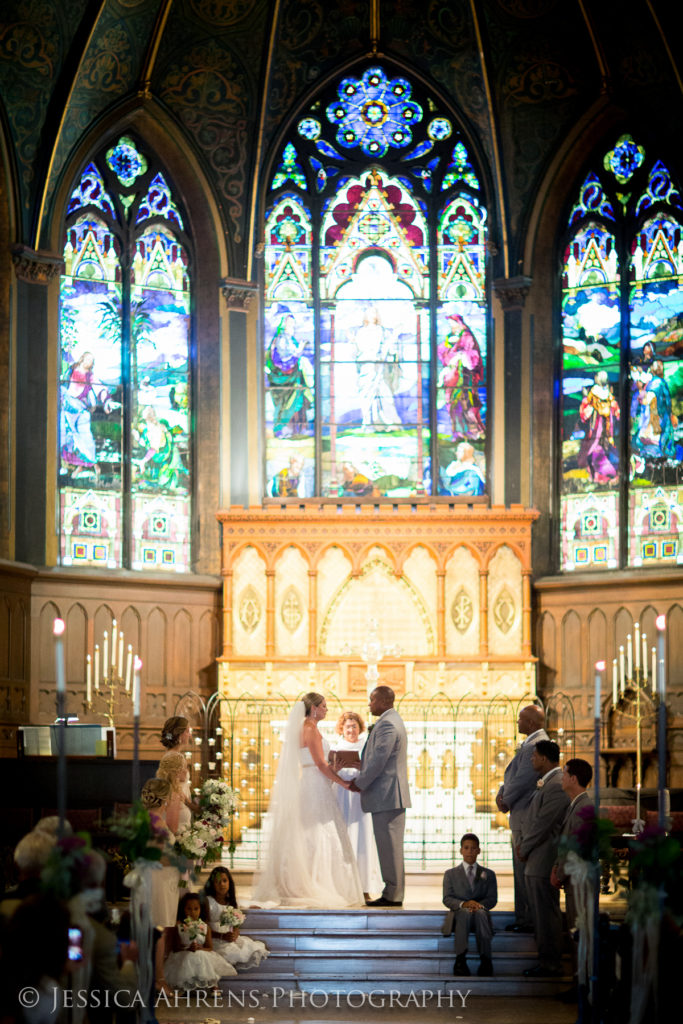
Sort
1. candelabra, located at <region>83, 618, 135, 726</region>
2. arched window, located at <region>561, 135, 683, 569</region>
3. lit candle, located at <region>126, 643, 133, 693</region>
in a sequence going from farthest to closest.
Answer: arched window, located at <region>561, 135, 683, 569</region>
lit candle, located at <region>126, 643, 133, 693</region>
candelabra, located at <region>83, 618, 135, 726</region>

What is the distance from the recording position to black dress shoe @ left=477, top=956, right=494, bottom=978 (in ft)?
31.0

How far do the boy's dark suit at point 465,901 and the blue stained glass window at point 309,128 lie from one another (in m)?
10.6

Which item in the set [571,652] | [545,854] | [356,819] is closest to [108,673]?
[571,652]

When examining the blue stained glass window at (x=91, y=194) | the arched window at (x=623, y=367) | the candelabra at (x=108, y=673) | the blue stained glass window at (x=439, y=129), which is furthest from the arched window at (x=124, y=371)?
the arched window at (x=623, y=367)

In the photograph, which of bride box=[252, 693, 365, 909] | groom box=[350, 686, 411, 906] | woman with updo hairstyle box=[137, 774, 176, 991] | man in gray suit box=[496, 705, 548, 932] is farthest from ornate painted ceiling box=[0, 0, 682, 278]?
woman with updo hairstyle box=[137, 774, 176, 991]

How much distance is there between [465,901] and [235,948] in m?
1.45

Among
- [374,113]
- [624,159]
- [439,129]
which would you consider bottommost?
[624,159]

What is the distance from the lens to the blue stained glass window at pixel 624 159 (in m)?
17.1

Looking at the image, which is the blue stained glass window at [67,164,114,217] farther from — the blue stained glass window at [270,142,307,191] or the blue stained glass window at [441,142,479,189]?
the blue stained glass window at [441,142,479,189]

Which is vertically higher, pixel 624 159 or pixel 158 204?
pixel 624 159

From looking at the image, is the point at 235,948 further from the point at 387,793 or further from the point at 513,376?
the point at 513,376

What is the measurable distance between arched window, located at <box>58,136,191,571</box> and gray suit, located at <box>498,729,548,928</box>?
7200 mm

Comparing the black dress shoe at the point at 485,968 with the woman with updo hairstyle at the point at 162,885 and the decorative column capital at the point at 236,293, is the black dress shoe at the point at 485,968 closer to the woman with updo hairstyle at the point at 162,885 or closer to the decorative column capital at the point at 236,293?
the woman with updo hairstyle at the point at 162,885

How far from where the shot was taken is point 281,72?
688 inches
